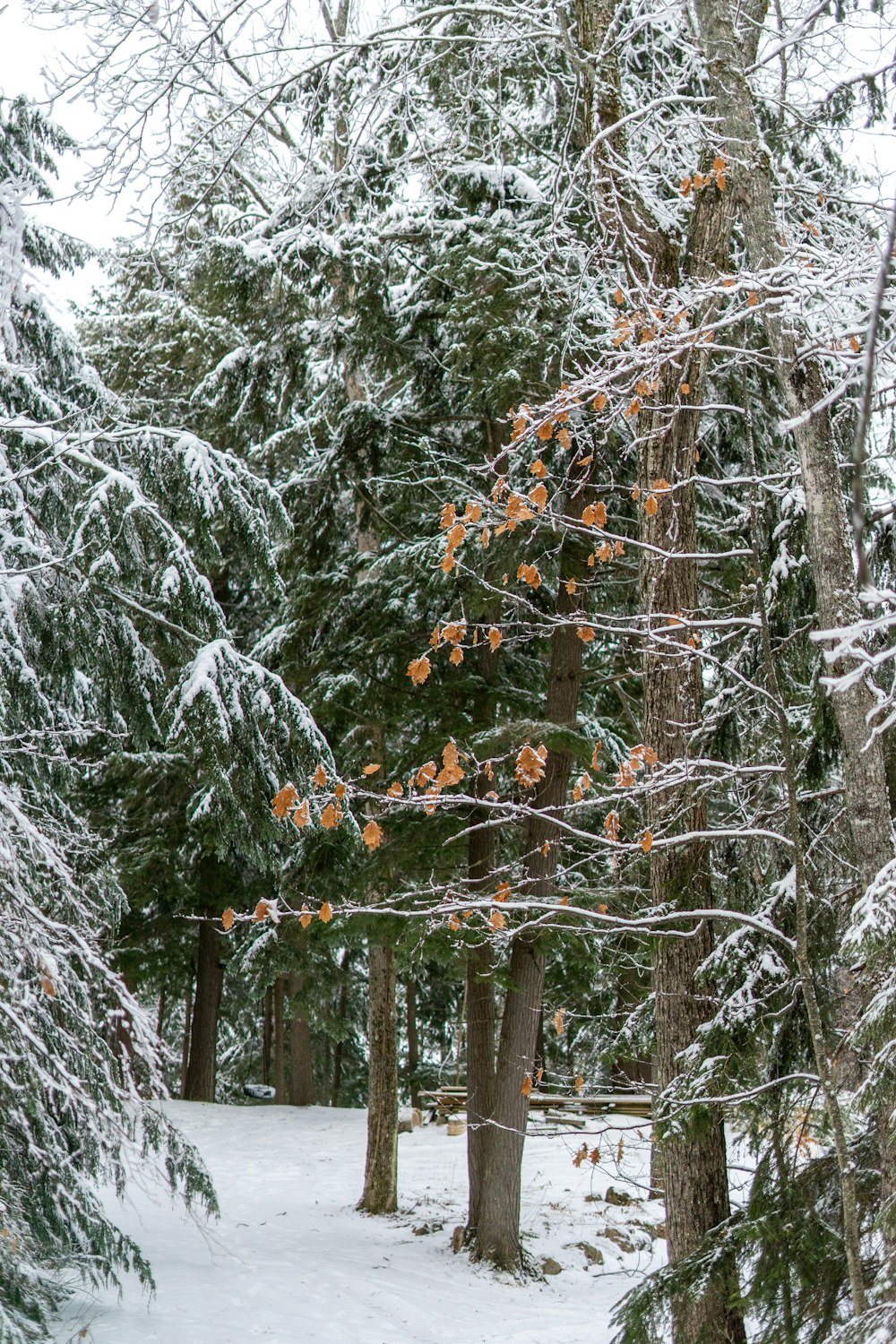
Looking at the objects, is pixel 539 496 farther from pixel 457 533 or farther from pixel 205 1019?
pixel 205 1019

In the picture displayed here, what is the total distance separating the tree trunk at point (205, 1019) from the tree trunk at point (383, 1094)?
6303 mm

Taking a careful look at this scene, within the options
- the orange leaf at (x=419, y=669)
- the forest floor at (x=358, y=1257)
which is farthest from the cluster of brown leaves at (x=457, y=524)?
the forest floor at (x=358, y=1257)

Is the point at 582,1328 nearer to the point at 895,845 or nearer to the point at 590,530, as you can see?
the point at 895,845

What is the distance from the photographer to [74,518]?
5.29m

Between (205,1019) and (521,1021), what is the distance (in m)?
9.21

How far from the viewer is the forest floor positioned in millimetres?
6785

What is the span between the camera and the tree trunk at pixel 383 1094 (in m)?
10.2

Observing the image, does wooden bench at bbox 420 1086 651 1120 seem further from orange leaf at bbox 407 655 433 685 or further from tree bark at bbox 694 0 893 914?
tree bark at bbox 694 0 893 914

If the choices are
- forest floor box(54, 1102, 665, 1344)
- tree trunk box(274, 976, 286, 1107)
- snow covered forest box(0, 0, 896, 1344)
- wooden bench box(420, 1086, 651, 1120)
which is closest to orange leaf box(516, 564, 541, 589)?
snow covered forest box(0, 0, 896, 1344)

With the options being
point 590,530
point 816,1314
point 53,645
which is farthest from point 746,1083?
point 53,645

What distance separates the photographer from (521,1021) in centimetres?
875

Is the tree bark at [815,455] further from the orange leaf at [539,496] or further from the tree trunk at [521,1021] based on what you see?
the tree trunk at [521,1021]

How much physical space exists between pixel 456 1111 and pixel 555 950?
7.47m

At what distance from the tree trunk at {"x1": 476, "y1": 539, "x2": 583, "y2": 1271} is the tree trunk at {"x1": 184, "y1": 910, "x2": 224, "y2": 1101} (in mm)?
8216
